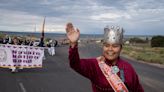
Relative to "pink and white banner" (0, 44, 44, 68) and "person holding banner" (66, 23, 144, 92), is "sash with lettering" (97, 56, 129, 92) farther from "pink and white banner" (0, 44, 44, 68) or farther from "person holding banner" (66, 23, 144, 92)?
"pink and white banner" (0, 44, 44, 68)

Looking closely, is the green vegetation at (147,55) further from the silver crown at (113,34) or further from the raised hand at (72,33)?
the raised hand at (72,33)

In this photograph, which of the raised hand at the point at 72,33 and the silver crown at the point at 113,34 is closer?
the raised hand at the point at 72,33

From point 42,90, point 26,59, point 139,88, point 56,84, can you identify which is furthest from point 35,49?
point 139,88

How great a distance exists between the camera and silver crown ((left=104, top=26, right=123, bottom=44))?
4344 mm

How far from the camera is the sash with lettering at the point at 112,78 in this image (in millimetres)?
4273

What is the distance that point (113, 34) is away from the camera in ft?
14.2

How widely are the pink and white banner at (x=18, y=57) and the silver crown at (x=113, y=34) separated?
57.5ft

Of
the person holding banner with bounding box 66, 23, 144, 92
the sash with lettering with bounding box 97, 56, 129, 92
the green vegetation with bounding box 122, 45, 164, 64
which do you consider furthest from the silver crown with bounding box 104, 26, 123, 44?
the green vegetation with bounding box 122, 45, 164, 64

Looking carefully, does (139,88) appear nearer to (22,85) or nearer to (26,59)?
(22,85)

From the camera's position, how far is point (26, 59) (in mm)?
22234

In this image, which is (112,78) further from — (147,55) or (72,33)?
(147,55)

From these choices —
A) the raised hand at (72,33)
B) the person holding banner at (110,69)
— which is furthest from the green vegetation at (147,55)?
the raised hand at (72,33)

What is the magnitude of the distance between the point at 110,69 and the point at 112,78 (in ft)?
0.31

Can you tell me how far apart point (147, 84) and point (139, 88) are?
13761 millimetres
